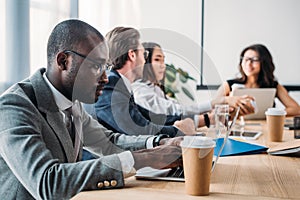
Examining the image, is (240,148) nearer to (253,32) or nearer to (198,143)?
(198,143)

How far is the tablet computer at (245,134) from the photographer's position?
5.89 ft

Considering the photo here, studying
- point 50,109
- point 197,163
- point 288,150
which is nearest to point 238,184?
point 197,163

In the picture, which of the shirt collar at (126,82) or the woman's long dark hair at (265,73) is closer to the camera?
the shirt collar at (126,82)

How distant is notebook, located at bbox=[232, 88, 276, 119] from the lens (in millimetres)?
2494

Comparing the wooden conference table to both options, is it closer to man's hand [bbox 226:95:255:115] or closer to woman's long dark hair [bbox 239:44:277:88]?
man's hand [bbox 226:95:255:115]

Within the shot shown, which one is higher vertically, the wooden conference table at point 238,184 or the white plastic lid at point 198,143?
the white plastic lid at point 198,143

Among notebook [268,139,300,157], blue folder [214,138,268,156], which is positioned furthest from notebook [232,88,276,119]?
notebook [268,139,300,157]

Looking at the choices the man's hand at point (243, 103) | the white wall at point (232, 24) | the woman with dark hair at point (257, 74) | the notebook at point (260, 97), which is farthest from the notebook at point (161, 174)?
the white wall at point (232, 24)

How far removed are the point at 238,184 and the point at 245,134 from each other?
86 centimetres

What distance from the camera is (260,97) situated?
254 centimetres

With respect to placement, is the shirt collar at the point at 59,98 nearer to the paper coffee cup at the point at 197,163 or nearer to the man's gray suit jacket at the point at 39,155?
the man's gray suit jacket at the point at 39,155

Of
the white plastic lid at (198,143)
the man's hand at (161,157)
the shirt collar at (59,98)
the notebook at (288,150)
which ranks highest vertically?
the shirt collar at (59,98)

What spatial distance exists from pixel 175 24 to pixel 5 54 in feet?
7.62

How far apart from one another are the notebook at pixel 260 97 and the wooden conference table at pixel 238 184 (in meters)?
1.16
